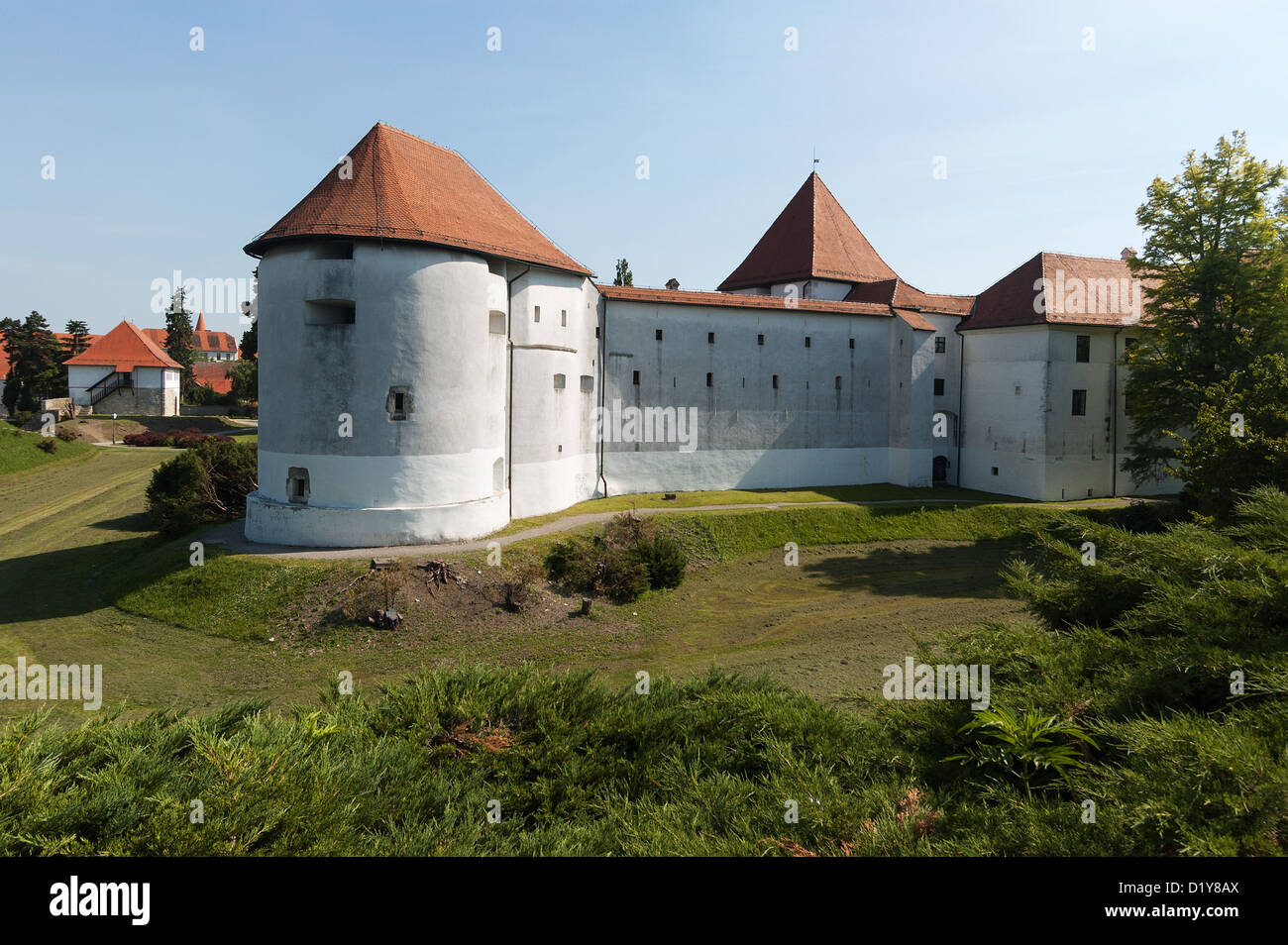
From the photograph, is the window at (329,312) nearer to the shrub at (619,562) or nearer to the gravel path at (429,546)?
the gravel path at (429,546)

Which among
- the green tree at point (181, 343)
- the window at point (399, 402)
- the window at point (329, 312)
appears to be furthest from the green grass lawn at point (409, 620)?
the green tree at point (181, 343)

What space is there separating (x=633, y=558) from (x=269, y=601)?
9.81m

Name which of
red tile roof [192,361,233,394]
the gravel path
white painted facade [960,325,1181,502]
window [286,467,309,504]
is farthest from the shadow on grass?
red tile roof [192,361,233,394]

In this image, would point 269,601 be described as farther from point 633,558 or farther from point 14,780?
point 14,780

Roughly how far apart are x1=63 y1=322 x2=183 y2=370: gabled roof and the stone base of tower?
41.4 m

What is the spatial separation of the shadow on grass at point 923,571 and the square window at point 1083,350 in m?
9.53

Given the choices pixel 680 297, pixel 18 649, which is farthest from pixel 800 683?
pixel 680 297

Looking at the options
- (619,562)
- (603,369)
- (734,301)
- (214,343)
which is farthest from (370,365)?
(214,343)

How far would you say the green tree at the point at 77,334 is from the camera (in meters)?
55.8

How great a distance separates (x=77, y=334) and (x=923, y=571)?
6051 centimetres

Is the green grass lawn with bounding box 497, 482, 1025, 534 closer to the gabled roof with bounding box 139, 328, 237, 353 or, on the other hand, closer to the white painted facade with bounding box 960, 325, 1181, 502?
the white painted facade with bounding box 960, 325, 1181, 502

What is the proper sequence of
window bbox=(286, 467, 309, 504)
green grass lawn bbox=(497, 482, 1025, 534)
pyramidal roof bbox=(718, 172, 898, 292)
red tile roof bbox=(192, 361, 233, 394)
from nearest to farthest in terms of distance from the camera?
window bbox=(286, 467, 309, 504)
green grass lawn bbox=(497, 482, 1025, 534)
pyramidal roof bbox=(718, 172, 898, 292)
red tile roof bbox=(192, 361, 233, 394)

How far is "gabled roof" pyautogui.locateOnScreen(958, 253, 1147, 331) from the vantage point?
32.3m
